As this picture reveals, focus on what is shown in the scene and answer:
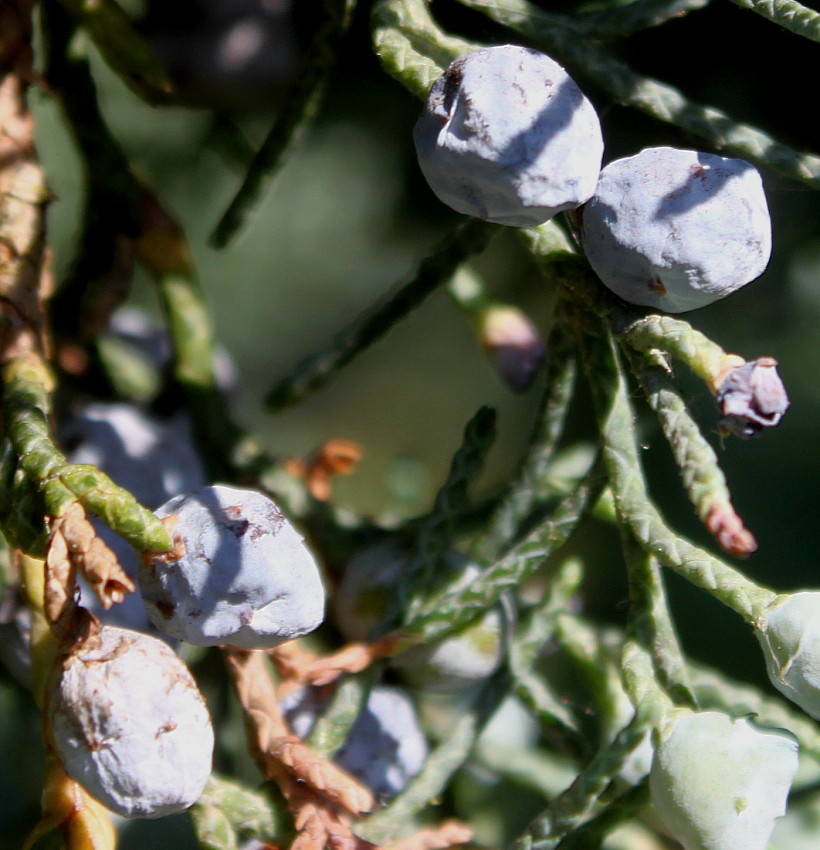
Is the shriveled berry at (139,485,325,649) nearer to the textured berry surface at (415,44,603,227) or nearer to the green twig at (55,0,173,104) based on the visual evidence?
the textured berry surface at (415,44,603,227)

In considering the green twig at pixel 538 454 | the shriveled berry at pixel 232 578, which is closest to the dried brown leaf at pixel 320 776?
the shriveled berry at pixel 232 578

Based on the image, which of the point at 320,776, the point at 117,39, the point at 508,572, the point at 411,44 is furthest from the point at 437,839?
the point at 117,39

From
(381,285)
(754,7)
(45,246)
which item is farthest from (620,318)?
(381,285)

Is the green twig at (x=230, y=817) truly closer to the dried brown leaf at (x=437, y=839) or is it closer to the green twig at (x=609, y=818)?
the dried brown leaf at (x=437, y=839)

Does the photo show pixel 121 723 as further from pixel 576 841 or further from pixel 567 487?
pixel 567 487

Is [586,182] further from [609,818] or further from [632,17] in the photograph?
[609,818]

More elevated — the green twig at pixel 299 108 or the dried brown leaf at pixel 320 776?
the green twig at pixel 299 108
